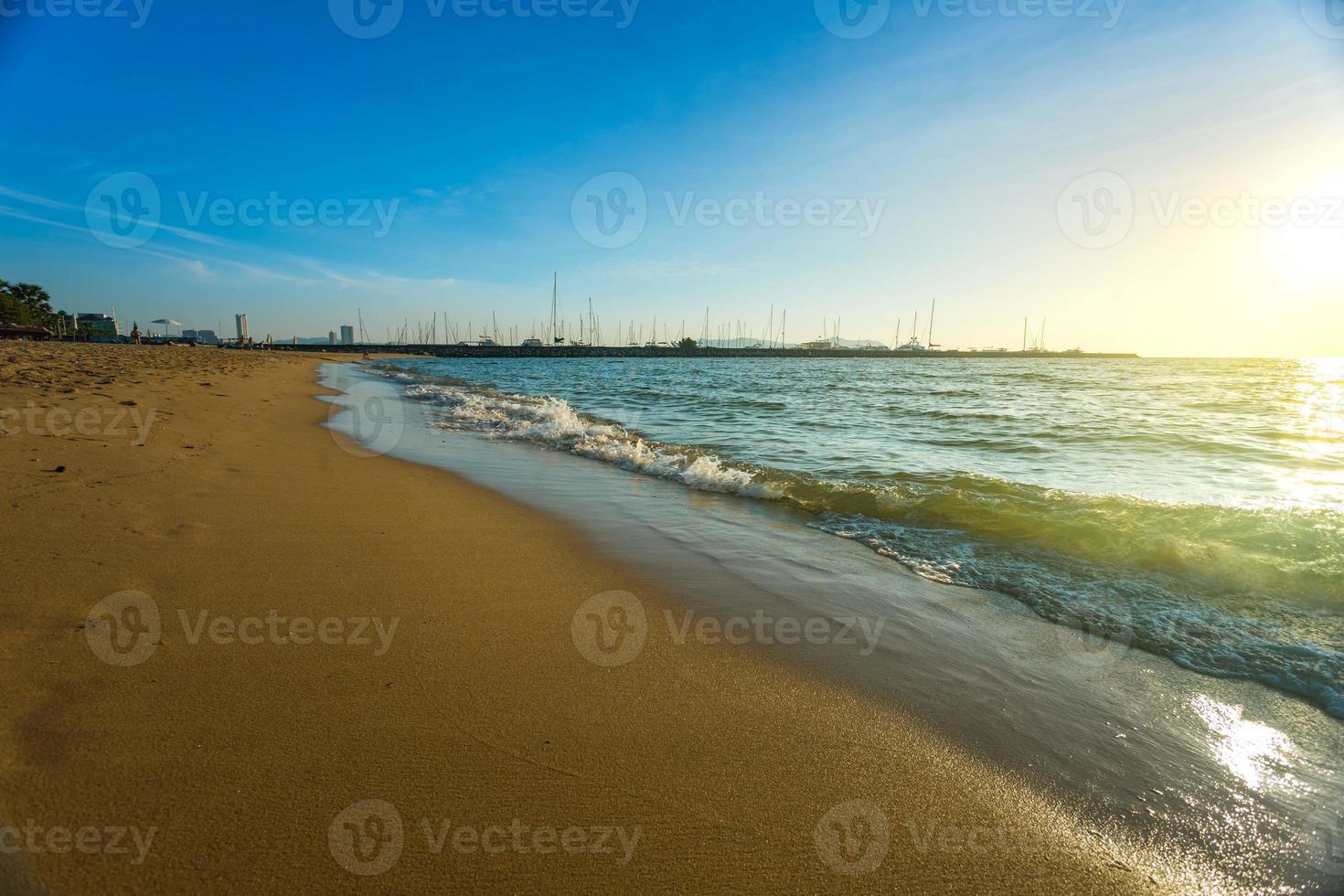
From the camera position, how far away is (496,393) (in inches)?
909

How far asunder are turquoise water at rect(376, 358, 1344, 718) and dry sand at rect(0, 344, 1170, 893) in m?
2.41

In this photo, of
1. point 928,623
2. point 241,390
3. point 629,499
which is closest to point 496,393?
point 241,390

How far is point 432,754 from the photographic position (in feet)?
7.34

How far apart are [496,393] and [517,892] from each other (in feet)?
74.3

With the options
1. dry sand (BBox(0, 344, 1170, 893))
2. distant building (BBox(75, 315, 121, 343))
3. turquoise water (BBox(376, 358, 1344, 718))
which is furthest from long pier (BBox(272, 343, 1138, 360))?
dry sand (BBox(0, 344, 1170, 893))

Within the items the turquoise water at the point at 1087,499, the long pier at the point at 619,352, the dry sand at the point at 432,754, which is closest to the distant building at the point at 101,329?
the long pier at the point at 619,352

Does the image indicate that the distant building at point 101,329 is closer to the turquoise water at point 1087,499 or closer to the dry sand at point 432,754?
the turquoise water at point 1087,499

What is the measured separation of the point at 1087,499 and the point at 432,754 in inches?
279

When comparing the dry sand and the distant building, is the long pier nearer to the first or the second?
the distant building

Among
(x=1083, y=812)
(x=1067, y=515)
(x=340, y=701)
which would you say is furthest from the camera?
(x=1067, y=515)

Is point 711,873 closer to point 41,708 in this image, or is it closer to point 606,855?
point 606,855

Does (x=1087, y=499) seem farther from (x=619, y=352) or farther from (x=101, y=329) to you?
(x=619, y=352)

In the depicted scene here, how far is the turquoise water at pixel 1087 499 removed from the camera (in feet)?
12.8

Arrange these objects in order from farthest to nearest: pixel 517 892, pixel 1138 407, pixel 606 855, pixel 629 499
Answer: pixel 1138 407, pixel 629 499, pixel 606 855, pixel 517 892
